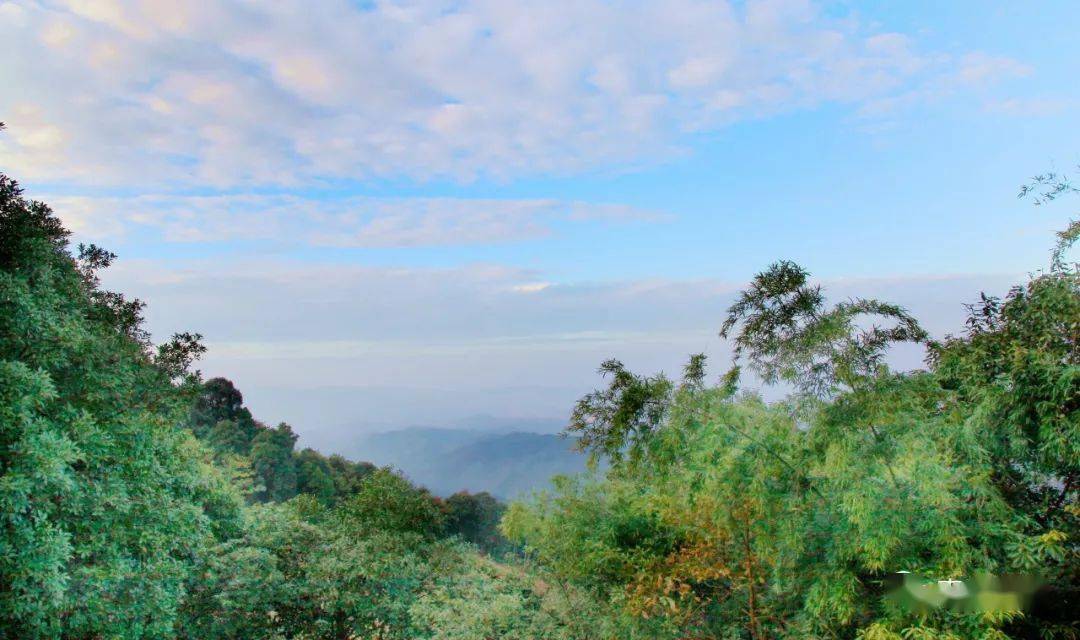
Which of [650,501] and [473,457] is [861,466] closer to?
[650,501]

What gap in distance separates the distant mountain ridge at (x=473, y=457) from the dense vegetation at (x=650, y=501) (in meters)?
84.5

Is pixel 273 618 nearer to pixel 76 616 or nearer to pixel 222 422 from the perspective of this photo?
pixel 76 616

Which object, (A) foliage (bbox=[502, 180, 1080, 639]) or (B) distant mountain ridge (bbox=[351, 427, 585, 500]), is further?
(B) distant mountain ridge (bbox=[351, 427, 585, 500])

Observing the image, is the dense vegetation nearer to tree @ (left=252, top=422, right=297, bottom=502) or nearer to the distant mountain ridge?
tree @ (left=252, top=422, right=297, bottom=502)

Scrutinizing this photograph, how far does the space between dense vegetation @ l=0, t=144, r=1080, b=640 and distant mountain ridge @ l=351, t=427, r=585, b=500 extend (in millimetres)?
84533

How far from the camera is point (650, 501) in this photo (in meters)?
7.65

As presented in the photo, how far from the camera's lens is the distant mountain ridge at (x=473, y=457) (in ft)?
366

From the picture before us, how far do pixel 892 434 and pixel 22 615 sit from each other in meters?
8.52

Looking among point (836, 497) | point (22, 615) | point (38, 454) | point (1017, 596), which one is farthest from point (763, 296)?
point (22, 615)

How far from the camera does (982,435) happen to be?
6.14 m

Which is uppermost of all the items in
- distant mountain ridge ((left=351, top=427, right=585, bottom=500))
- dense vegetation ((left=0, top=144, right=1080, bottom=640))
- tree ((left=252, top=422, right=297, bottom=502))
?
dense vegetation ((left=0, top=144, right=1080, bottom=640))

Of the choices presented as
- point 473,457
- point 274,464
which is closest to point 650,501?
point 274,464

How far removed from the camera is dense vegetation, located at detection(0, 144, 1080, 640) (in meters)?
5.47

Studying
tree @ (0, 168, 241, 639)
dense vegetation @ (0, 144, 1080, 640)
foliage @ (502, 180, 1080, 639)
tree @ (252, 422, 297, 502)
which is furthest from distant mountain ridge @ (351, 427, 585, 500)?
foliage @ (502, 180, 1080, 639)
